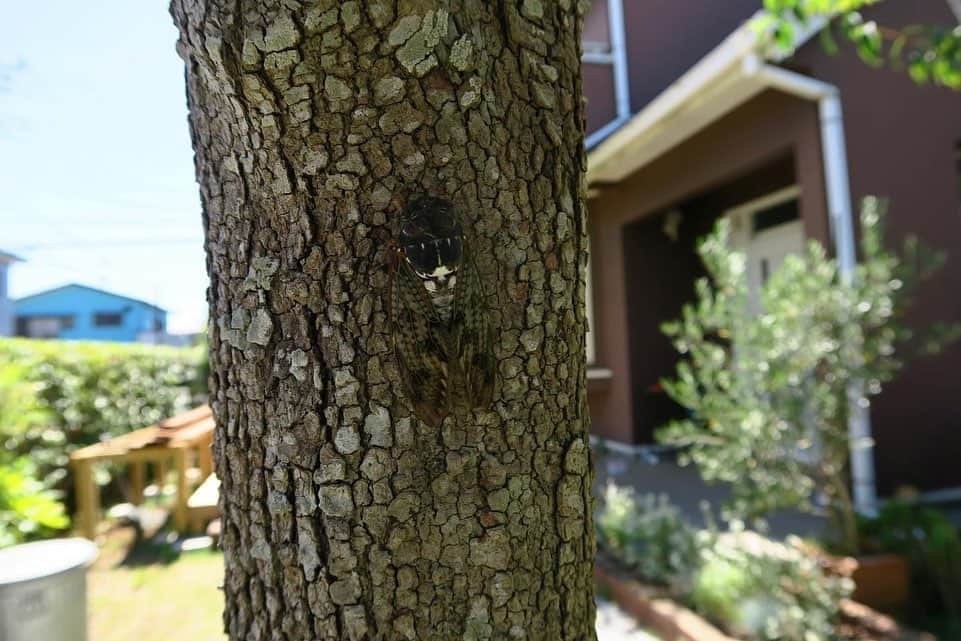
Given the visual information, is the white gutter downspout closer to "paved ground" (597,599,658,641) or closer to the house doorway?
the house doorway

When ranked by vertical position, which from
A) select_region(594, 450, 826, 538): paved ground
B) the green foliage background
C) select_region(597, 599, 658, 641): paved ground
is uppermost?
the green foliage background


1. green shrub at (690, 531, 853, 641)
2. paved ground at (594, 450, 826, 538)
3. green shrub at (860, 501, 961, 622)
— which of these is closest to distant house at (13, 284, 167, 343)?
paved ground at (594, 450, 826, 538)

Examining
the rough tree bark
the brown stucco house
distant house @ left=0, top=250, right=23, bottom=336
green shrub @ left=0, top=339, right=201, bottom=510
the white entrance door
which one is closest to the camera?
the rough tree bark

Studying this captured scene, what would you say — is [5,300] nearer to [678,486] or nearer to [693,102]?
[678,486]

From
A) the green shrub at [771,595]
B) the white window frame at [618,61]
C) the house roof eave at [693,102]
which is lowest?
the green shrub at [771,595]

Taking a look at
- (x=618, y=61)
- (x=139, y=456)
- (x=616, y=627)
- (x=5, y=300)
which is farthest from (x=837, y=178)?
(x=5, y=300)

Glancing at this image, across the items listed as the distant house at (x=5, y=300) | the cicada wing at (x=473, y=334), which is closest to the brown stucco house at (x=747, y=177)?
the cicada wing at (x=473, y=334)

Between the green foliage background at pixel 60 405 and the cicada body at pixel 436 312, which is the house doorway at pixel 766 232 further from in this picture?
the green foliage background at pixel 60 405

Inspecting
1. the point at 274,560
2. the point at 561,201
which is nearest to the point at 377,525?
the point at 274,560
